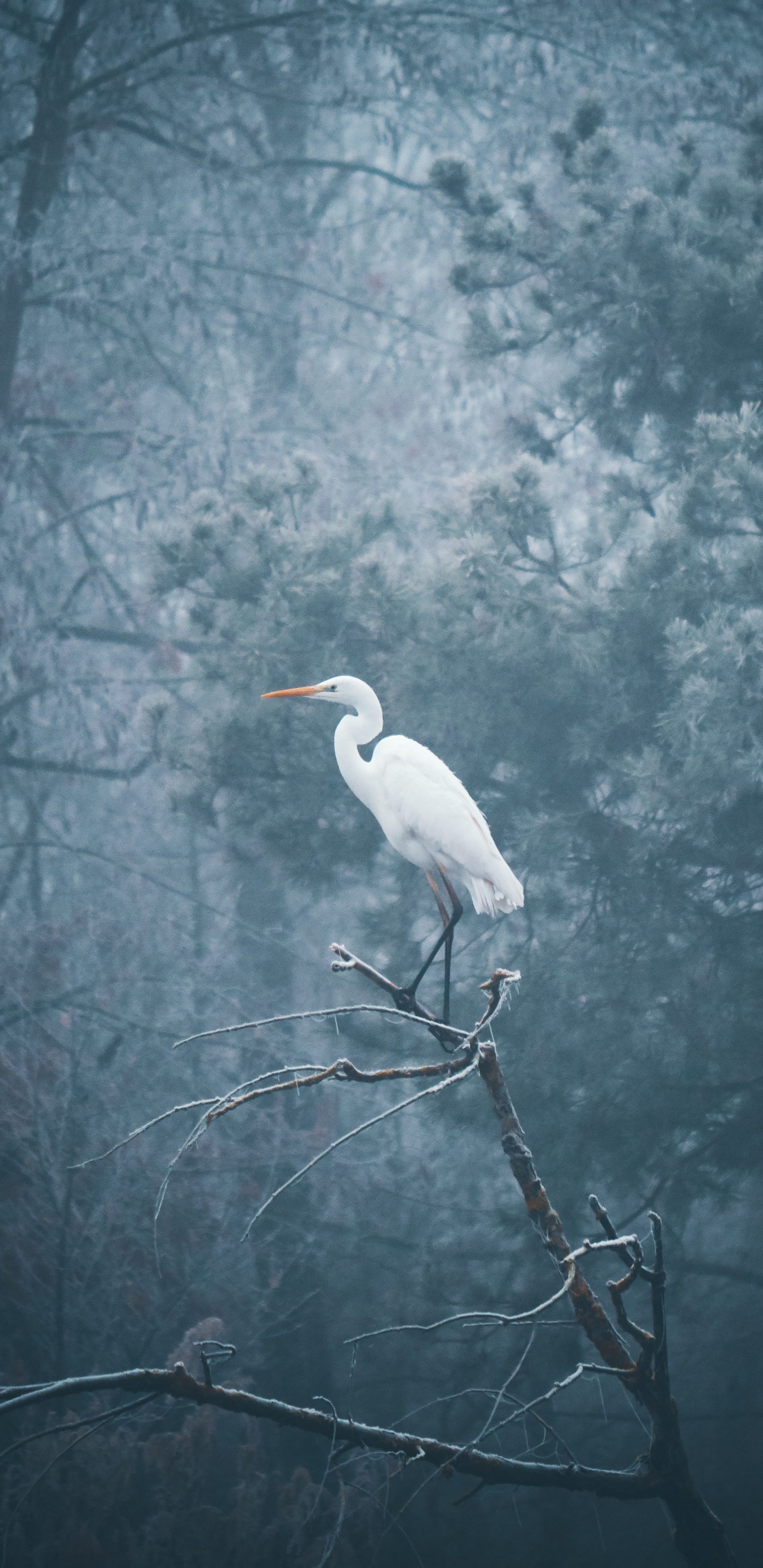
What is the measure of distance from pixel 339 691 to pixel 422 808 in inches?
14.3

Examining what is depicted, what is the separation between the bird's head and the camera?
209 cm

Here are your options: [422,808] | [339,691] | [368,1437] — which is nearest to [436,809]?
[422,808]

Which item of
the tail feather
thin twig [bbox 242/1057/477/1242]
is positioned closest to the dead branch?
thin twig [bbox 242/1057/477/1242]

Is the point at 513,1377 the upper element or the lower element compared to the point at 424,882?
lower

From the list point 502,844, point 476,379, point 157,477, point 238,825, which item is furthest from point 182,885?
point 476,379

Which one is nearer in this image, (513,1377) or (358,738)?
(513,1377)

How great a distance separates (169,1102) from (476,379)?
2.79 metres

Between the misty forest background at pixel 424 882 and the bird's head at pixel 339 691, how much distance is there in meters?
0.56

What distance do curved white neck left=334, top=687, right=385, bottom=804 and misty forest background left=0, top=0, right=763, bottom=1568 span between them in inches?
22.8

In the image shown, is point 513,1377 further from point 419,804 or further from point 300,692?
point 300,692

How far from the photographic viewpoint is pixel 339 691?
2115mm

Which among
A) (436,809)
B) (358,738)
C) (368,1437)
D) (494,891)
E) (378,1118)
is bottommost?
(368,1437)

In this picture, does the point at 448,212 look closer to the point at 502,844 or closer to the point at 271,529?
the point at 271,529

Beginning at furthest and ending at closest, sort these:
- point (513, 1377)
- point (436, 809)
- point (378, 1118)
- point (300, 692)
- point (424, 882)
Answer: point (424, 882) < point (300, 692) < point (436, 809) < point (513, 1377) < point (378, 1118)
